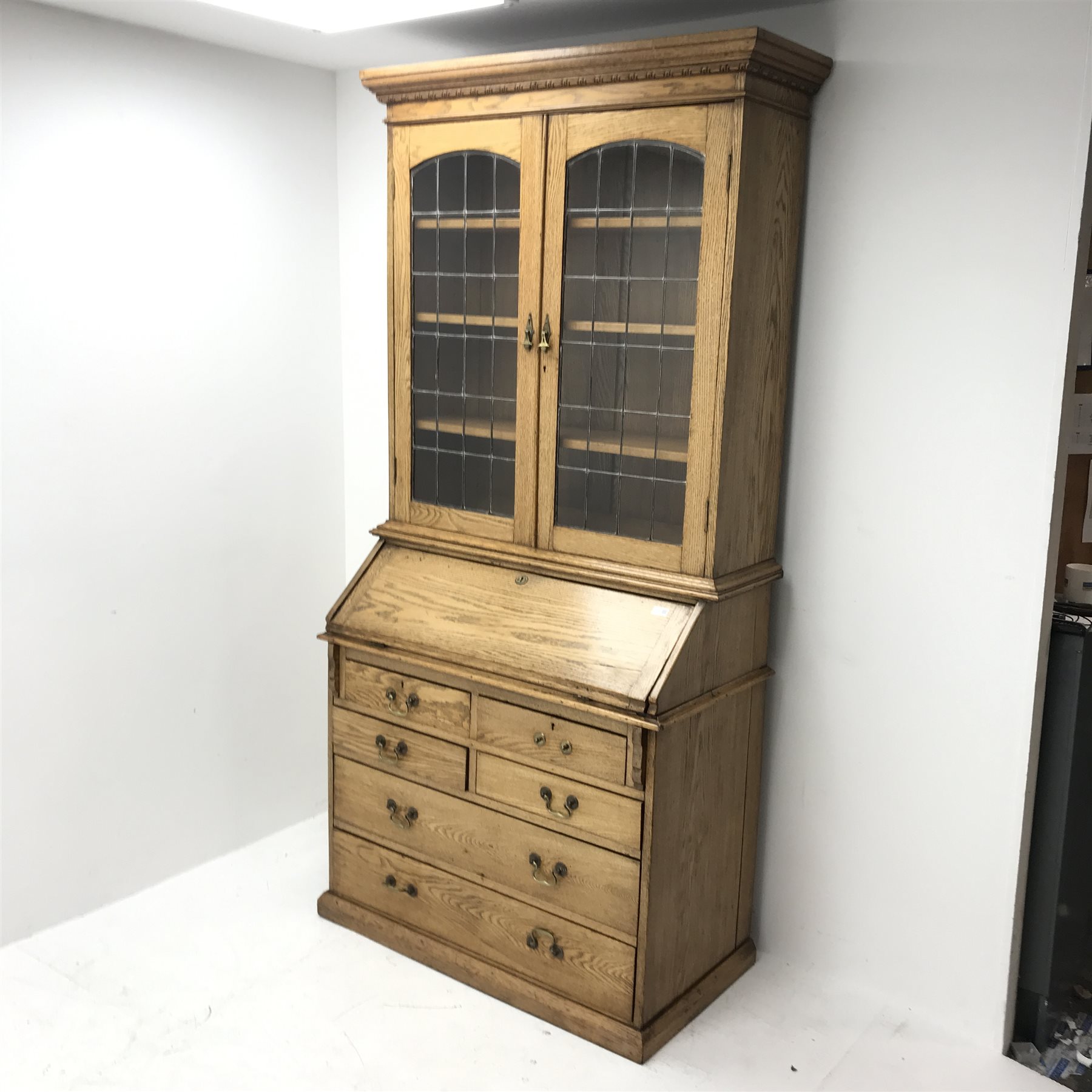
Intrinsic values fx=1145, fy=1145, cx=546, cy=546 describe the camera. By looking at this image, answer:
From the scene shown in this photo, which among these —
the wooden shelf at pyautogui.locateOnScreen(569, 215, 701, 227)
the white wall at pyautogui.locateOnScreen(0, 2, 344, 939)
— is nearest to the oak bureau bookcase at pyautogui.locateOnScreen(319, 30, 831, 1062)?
the wooden shelf at pyautogui.locateOnScreen(569, 215, 701, 227)

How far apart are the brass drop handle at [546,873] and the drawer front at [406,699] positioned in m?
0.33

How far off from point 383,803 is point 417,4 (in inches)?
71.4

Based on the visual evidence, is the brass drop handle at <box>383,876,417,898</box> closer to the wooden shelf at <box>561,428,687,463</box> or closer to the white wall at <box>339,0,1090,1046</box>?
the white wall at <box>339,0,1090,1046</box>

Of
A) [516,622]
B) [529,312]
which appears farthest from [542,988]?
[529,312]

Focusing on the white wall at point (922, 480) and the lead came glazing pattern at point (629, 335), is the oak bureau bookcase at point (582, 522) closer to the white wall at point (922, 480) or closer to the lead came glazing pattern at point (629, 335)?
the lead came glazing pattern at point (629, 335)

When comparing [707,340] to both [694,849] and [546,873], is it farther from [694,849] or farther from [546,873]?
[546,873]

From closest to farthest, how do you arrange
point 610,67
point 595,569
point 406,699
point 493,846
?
point 610,67 < point 595,569 < point 493,846 < point 406,699

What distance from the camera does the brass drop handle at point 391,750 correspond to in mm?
2777

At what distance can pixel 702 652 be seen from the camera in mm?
2439

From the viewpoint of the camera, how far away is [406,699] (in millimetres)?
2754

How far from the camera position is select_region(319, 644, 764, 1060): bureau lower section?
244 centimetres

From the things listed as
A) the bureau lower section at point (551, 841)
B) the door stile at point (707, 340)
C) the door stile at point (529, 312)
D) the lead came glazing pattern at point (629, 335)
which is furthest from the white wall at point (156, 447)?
the door stile at point (707, 340)

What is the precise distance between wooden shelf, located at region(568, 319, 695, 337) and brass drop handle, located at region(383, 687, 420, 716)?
96cm

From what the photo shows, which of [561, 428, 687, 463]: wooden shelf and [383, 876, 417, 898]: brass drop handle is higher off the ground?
[561, 428, 687, 463]: wooden shelf
